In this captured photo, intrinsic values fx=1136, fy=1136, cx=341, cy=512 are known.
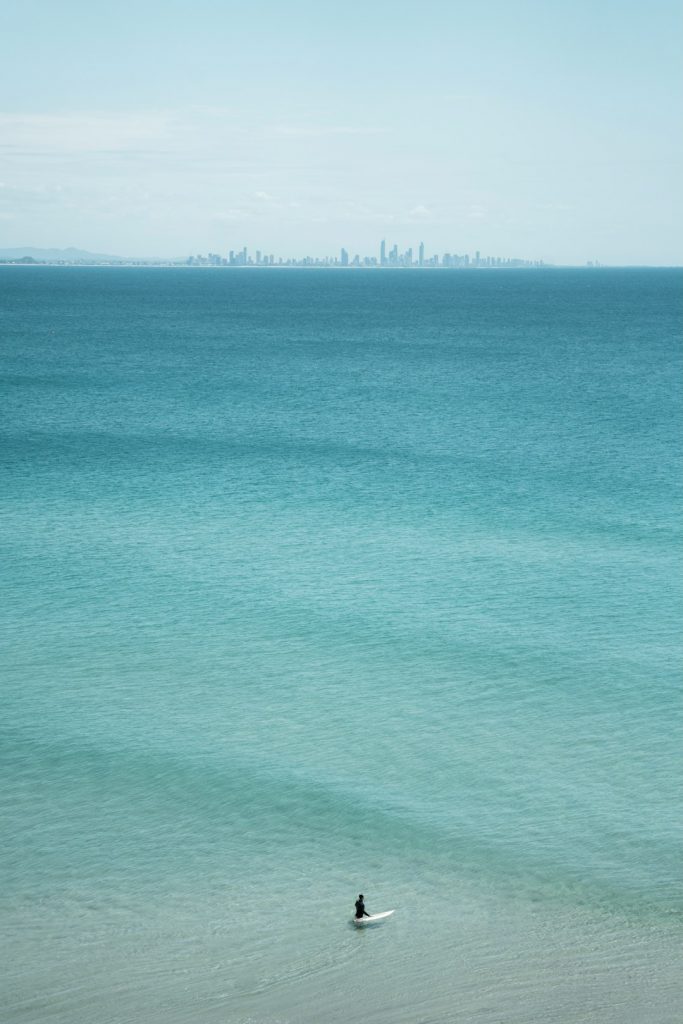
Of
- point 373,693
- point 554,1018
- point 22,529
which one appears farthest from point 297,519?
point 554,1018

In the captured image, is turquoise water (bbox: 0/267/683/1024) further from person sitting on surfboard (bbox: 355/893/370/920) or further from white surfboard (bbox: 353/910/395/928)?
person sitting on surfboard (bbox: 355/893/370/920)

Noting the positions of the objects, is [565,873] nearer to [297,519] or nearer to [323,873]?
[323,873]

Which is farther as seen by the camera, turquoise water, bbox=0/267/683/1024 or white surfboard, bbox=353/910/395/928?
white surfboard, bbox=353/910/395/928

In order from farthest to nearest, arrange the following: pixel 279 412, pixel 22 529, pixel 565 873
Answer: pixel 279 412, pixel 22 529, pixel 565 873

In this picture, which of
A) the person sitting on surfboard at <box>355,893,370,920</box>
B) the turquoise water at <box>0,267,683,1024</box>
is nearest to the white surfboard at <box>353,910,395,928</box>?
the person sitting on surfboard at <box>355,893,370,920</box>

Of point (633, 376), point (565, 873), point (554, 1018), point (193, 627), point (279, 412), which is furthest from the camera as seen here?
point (633, 376)

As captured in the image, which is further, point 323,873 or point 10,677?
point 10,677

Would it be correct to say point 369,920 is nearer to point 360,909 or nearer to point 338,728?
point 360,909

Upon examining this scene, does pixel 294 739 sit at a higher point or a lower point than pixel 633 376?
lower
